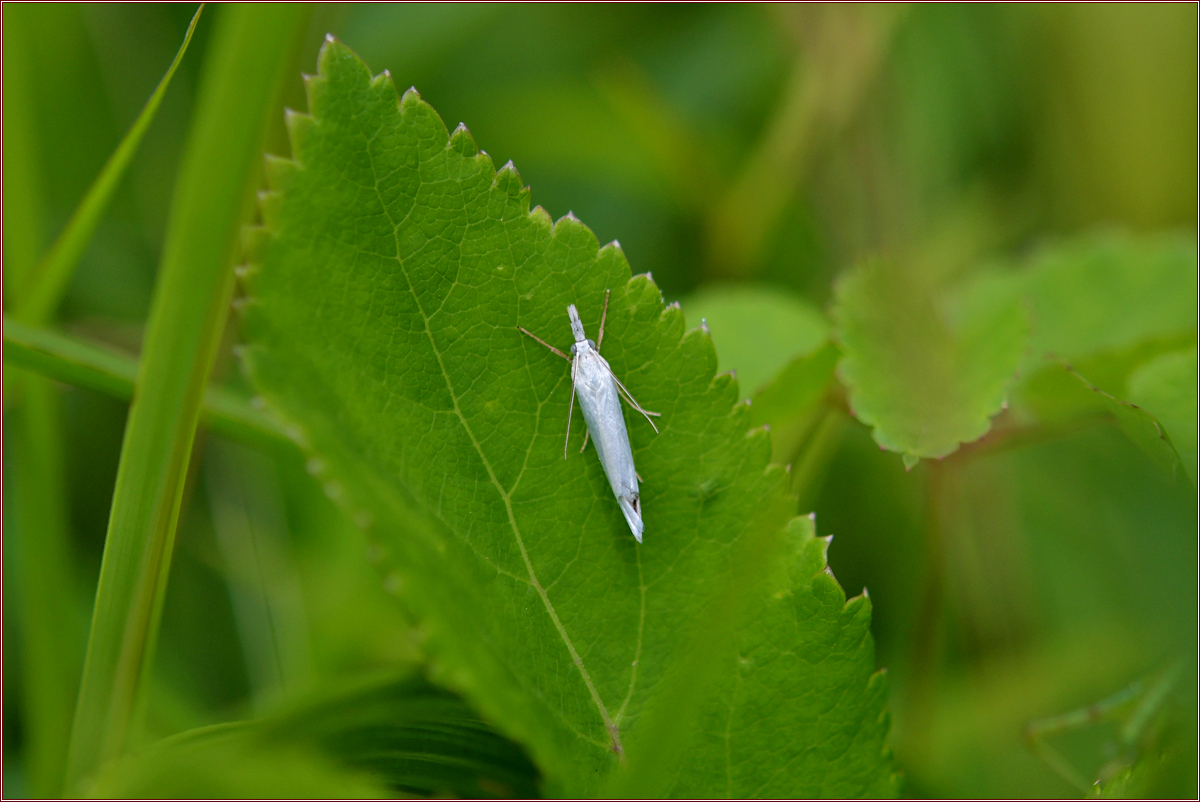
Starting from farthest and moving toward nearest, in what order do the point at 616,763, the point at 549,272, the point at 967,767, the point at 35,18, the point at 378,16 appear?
1. the point at 378,16
2. the point at 35,18
3. the point at 967,767
4. the point at 549,272
5. the point at 616,763

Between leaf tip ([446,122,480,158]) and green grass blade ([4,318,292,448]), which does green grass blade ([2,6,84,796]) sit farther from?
leaf tip ([446,122,480,158])

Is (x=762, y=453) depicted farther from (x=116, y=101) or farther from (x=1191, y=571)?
(x=116, y=101)

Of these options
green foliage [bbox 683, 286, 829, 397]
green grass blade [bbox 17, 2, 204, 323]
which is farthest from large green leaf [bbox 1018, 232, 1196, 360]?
green grass blade [bbox 17, 2, 204, 323]

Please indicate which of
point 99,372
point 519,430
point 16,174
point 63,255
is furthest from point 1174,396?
point 16,174

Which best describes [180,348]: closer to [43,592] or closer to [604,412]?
[604,412]

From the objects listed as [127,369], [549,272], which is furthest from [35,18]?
[549,272]

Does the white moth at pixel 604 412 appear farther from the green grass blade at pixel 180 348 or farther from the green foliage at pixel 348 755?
the green grass blade at pixel 180 348
